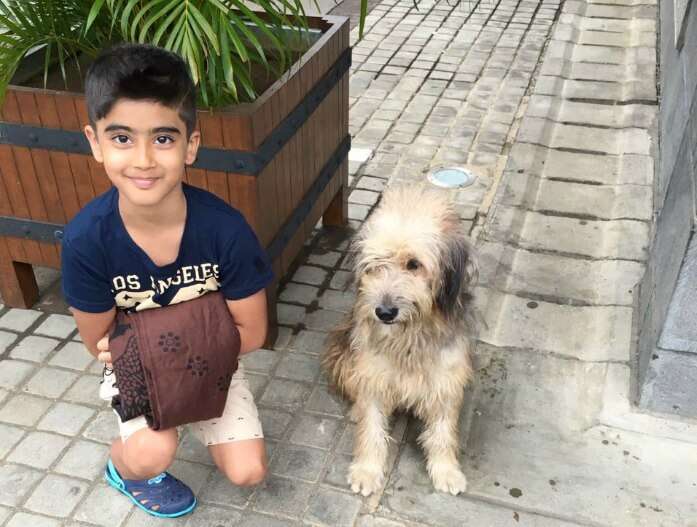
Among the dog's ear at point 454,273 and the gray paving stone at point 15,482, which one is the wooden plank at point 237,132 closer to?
the dog's ear at point 454,273

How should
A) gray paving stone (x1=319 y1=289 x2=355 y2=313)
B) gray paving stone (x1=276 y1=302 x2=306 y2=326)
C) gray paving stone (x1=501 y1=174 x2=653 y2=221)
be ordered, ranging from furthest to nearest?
gray paving stone (x1=501 y1=174 x2=653 y2=221) → gray paving stone (x1=319 y1=289 x2=355 y2=313) → gray paving stone (x1=276 y1=302 x2=306 y2=326)

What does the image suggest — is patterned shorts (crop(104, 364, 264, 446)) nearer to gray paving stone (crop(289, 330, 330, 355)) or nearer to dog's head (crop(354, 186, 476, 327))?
dog's head (crop(354, 186, 476, 327))

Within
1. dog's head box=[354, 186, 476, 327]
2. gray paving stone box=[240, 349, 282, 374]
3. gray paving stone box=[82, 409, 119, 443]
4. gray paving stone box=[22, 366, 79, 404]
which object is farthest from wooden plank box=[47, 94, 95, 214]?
dog's head box=[354, 186, 476, 327]

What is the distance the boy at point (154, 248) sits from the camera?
223cm

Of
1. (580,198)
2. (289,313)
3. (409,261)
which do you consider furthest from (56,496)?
(580,198)

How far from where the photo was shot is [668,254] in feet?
10.9

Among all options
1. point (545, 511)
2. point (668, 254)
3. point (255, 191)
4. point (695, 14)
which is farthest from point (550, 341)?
point (695, 14)

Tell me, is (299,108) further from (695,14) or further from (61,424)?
(695,14)

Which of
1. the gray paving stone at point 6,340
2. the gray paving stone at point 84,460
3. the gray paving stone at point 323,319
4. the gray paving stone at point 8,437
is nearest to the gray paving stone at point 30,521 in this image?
the gray paving stone at point 84,460

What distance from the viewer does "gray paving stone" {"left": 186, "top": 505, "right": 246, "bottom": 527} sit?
2.94 meters

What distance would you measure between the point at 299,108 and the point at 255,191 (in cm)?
62

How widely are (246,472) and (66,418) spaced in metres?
1.14

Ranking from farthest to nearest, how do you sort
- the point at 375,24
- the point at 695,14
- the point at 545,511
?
1. the point at 375,24
2. the point at 695,14
3. the point at 545,511

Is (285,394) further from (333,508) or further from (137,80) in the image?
(137,80)
